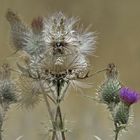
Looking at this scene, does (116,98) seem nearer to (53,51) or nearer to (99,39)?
(53,51)

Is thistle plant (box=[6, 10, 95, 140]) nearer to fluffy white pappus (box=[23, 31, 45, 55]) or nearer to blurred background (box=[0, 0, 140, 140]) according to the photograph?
fluffy white pappus (box=[23, 31, 45, 55])

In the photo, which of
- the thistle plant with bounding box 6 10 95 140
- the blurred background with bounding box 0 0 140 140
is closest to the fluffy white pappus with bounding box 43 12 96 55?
the thistle plant with bounding box 6 10 95 140

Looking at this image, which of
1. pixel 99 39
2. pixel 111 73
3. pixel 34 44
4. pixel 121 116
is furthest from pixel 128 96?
pixel 99 39

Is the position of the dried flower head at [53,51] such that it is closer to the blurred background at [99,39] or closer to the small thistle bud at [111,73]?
the small thistle bud at [111,73]

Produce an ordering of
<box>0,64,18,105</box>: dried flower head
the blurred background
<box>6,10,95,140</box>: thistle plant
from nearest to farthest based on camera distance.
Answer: <box>6,10,95,140</box>: thistle plant → <box>0,64,18,105</box>: dried flower head → the blurred background

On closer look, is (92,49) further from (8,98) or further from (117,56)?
(117,56)
